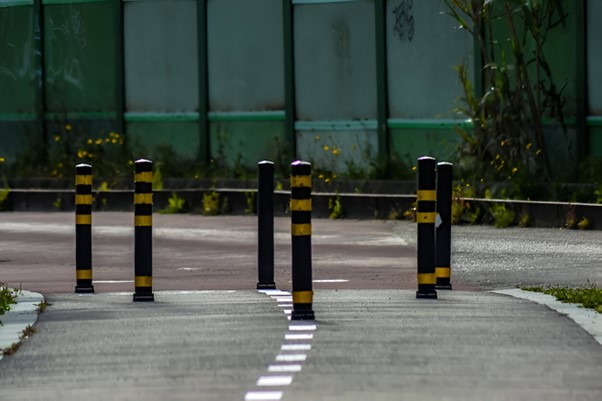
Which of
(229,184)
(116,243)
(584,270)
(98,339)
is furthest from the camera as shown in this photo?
(229,184)

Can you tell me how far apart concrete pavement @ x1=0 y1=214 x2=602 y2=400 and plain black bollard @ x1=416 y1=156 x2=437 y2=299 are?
20 cm

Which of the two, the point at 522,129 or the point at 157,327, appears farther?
the point at 522,129

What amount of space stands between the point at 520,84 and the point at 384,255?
5356mm

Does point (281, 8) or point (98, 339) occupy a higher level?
point (281, 8)

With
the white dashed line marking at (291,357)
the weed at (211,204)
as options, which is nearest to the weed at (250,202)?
the weed at (211,204)

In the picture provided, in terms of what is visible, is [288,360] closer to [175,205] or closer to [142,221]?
[142,221]

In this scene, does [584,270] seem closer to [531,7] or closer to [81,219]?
[81,219]

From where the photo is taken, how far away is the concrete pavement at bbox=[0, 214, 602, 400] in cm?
827

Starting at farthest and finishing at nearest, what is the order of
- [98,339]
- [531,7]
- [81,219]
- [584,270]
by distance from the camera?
1. [531,7]
2. [584,270]
3. [81,219]
4. [98,339]

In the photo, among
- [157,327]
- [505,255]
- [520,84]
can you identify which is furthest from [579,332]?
[520,84]

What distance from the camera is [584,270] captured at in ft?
50.9

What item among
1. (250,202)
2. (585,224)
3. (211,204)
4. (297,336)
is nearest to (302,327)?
(297,336)

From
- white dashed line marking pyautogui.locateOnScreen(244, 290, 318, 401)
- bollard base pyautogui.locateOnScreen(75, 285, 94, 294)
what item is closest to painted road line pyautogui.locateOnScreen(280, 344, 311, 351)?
white dashed line marking pyautogui.locateOnScreen(244, 290, 318, 401)

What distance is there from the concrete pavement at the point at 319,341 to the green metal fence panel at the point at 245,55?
9395mm
